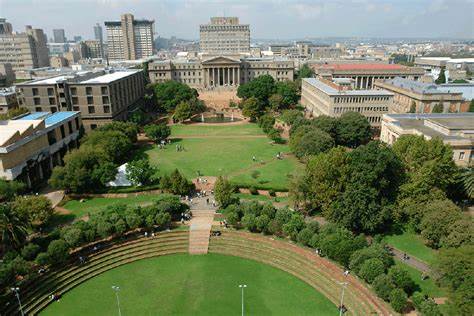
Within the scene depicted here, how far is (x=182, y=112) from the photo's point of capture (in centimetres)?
11612

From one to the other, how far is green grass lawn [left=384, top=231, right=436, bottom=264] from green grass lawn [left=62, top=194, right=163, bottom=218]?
126ft

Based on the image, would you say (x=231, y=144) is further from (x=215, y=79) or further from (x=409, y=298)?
(x=215, y=79)

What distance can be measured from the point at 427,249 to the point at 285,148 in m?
Result: 46.9

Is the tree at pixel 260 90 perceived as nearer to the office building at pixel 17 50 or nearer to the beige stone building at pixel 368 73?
the beige stone building at pixel 368 73

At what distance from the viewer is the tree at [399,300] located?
3544 centimetres

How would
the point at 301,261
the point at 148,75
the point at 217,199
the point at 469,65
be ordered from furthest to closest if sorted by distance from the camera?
the point at 469,65 → the point at 148,75 → the point at 217,199 → the point at 301,261

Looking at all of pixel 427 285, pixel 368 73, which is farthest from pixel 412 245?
pixel 368 73

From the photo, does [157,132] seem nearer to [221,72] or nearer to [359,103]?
[359,103]

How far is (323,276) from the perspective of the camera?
42.2 m

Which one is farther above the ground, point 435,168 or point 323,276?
point 435,168

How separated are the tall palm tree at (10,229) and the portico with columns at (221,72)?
13189 centimetres

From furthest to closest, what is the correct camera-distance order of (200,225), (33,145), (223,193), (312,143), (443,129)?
(312,143) → (443,129) → (33,145) → (223,193) → (200,225)

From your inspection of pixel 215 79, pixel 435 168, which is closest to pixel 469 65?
pixel 215 79

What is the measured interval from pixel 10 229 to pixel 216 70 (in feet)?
453
